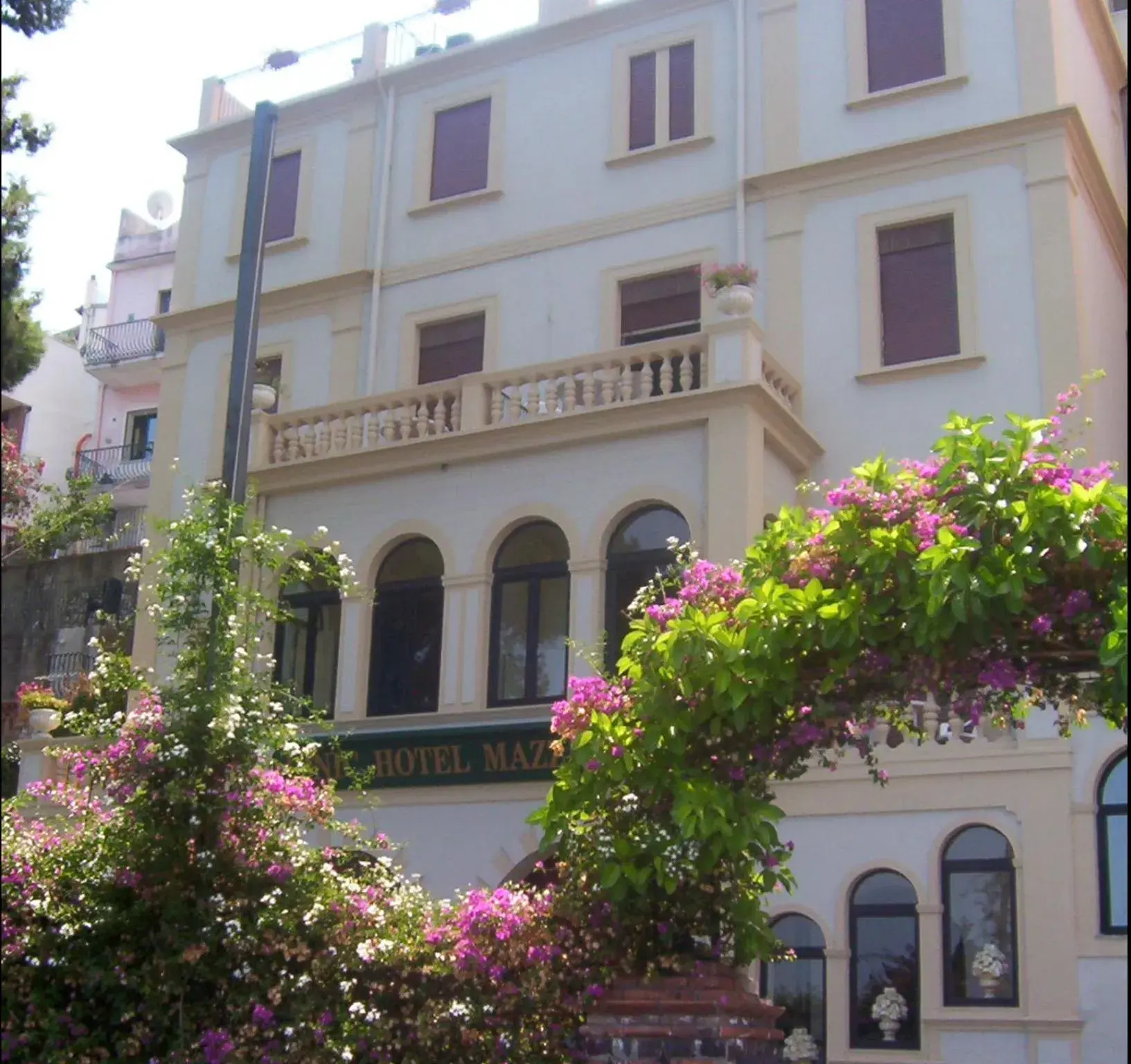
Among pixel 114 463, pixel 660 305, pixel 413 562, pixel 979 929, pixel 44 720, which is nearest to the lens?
pixel 979 929

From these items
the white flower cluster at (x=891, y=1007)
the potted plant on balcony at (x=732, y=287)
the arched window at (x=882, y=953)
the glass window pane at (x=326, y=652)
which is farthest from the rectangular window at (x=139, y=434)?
the white flower cluster at (x=891, y=1007)

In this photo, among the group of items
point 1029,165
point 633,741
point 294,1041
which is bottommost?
point 294,1041

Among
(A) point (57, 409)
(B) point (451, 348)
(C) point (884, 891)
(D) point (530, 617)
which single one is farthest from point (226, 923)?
(A) point (57, 409)

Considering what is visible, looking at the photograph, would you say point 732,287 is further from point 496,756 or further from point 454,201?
point 454,201

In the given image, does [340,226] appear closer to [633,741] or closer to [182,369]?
[182,369]

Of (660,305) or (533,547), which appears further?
(660,305)

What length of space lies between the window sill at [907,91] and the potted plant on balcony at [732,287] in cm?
336

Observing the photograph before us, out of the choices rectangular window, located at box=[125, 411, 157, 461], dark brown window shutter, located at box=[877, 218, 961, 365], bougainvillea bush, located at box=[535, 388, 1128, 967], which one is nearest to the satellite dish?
rectangular window, located at box=[125, 411, 157, 461]

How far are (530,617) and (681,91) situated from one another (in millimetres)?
8342

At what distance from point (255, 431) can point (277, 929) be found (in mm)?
11446

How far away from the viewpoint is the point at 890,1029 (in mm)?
18359

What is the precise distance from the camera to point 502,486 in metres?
20.3

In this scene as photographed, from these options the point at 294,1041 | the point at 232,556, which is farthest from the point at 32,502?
the point at 294,1041

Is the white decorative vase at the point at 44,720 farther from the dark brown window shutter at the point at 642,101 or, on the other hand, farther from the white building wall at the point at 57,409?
the white building wall at the point at 57,409
